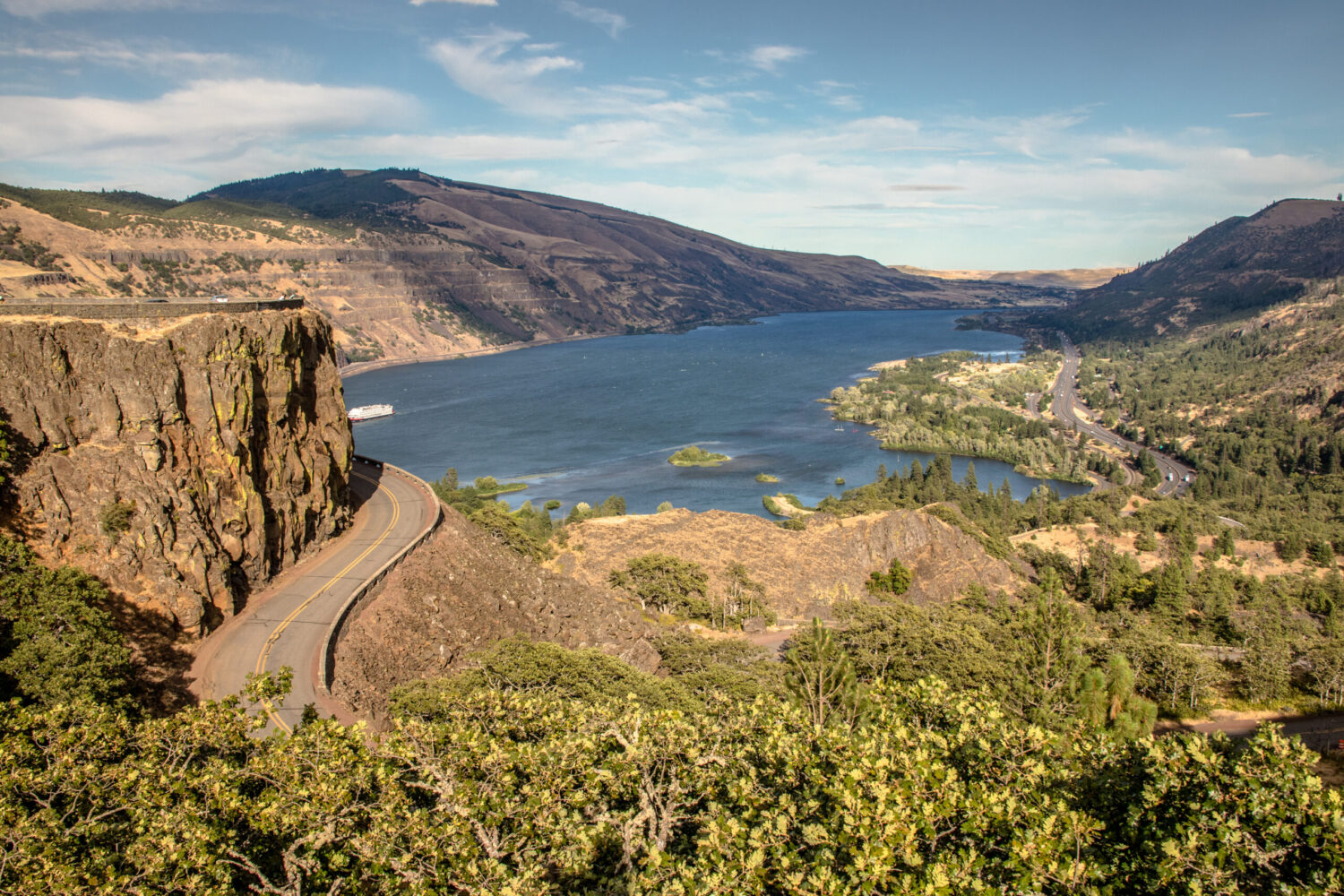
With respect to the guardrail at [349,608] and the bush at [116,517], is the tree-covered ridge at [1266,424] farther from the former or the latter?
the bush at [116,517]

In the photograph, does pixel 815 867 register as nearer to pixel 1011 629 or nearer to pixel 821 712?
pixel 821 712

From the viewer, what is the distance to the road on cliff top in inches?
1102

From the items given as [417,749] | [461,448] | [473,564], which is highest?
[417,749]

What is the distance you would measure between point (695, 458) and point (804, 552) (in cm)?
7044

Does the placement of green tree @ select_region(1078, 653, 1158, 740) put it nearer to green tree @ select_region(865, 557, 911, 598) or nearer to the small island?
green tree @ select_region(865, 557, 911, 598)

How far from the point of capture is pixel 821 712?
35.1 m

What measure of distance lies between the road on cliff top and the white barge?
12274 cm

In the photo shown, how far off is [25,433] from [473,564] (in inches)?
771

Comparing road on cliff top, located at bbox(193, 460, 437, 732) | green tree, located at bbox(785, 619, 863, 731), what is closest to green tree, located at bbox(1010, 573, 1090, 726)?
green tree, located at bbox(785, 619, 863, 731)

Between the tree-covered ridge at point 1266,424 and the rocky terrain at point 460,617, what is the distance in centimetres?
7827

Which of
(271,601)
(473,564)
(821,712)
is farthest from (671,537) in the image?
(271,601)

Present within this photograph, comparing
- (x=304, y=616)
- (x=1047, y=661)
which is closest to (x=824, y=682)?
(x=1047, y=661)

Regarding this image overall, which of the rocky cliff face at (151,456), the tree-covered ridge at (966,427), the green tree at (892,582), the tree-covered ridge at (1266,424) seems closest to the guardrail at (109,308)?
the rocky cliff face at (151,456)

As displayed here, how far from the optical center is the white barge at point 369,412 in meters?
162
